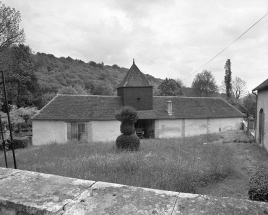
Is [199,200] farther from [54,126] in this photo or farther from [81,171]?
[54,126]

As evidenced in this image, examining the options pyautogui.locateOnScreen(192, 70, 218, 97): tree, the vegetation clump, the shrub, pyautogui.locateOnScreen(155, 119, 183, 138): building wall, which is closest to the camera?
the shrub

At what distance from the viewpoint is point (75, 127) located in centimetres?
1903

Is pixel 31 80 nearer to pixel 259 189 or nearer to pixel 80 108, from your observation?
pixel 80 108

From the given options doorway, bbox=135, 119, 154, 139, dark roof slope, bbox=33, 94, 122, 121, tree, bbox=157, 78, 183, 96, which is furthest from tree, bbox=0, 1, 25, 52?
tree, bbox=157, 78, 183, 96

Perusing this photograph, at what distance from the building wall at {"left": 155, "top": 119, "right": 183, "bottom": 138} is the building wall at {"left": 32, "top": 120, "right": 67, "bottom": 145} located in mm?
9396

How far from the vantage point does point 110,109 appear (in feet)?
68.7

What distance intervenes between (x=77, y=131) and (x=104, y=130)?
257 centimetres

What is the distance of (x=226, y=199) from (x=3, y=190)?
194cm

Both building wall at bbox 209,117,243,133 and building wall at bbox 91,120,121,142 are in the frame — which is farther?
building wall at bbox 209,117,243,133

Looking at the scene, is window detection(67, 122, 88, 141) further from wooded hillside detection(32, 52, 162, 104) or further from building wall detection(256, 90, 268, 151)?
wooded hillside detection(32, 52, 162, 104)

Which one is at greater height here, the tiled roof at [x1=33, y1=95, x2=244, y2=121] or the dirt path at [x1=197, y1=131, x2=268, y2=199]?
the tiled roof at [x1=33, y1=95, x2=244, y2=121]

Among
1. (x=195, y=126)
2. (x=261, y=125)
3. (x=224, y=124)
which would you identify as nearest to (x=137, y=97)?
(x=195, y=126)

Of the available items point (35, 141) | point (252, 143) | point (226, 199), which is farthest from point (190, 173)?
point (35, 141)

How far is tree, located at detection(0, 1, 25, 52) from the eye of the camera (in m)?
15.0
